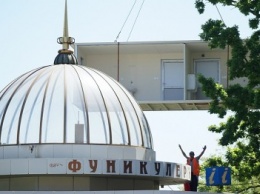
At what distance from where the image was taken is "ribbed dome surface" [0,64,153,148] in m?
32.0

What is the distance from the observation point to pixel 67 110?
32219 millimetres

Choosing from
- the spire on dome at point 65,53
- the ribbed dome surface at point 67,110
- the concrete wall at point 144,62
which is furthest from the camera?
the concrete wall at point 144,62

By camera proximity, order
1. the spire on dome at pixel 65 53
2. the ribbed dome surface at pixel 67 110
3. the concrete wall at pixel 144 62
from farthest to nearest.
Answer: the concrete wall at pixel 144 62 < the spire on dome at pixel 65 53 < the ribbed dome surface at pixel 67 110

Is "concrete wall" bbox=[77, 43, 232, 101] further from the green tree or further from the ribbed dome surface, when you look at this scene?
the ribbed dome surface

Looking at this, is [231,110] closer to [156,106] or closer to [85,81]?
[85,81]

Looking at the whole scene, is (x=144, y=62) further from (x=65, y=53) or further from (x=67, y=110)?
(x=67, y=110)

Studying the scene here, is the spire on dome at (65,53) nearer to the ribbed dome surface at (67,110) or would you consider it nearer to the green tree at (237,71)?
the ribbed dome surface at (67,110)

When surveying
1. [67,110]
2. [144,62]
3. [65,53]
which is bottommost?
[67,110]

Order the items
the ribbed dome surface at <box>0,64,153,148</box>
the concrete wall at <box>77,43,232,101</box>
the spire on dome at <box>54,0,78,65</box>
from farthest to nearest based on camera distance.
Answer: the concrete wall at <box>77,43,232,101</box>
the spire on dome at <box>54,0,78,65</box>
the ribbed dome surface at <box>0,64,153,148</box>

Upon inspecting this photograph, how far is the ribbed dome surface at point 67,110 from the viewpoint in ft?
105

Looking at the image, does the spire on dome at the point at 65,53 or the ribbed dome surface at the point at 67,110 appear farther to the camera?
the spire on dome at the point at 65,53

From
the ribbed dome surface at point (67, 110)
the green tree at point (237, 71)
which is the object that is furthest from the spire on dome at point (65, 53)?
the green tree at point (237, 71)

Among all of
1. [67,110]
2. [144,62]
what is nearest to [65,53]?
[67,110]

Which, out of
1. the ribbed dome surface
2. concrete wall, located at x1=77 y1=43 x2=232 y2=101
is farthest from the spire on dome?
concrete wall, located at x1=77 y1=43 x2=232 y2=101
